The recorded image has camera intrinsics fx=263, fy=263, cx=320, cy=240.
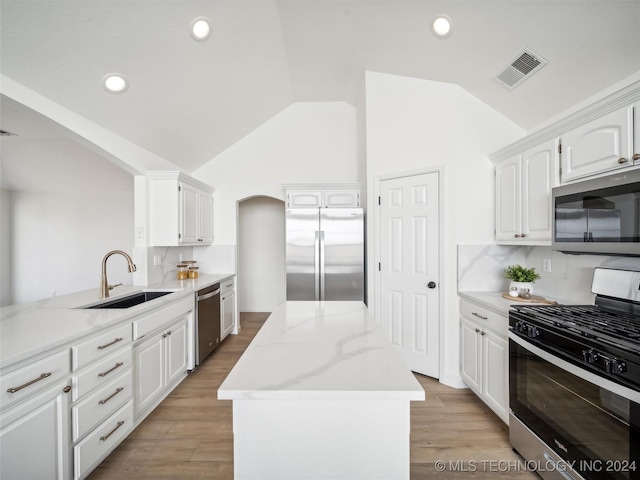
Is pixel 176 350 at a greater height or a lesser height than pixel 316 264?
lesser

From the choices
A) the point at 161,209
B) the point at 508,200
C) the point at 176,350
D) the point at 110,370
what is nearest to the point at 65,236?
the point at 161,209

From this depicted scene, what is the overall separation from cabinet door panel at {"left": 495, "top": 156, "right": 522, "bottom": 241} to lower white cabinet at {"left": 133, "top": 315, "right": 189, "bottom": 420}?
3228 millimetres

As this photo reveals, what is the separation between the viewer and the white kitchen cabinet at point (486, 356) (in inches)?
76.2

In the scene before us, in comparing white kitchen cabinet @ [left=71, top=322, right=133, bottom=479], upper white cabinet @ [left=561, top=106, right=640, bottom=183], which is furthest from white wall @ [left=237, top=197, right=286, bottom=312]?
upper white cabinet @ [left=561, top=106, right=640, bottom=183]

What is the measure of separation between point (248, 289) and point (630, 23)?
5.41 meters

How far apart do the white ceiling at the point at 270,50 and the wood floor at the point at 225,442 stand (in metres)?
2.68

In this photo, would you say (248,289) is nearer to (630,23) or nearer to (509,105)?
(509,105)

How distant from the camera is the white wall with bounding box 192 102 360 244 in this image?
4.18m

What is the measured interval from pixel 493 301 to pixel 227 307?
3.25m

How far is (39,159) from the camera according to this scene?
3.96m

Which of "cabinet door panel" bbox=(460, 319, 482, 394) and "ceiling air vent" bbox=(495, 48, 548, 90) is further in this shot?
"cabinet door panel" bbox=(460, 319, 482, 394)

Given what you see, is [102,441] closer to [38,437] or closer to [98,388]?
[98,388]

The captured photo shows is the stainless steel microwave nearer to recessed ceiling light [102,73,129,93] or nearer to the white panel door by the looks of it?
the white panel door

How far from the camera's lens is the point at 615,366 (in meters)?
1.11
